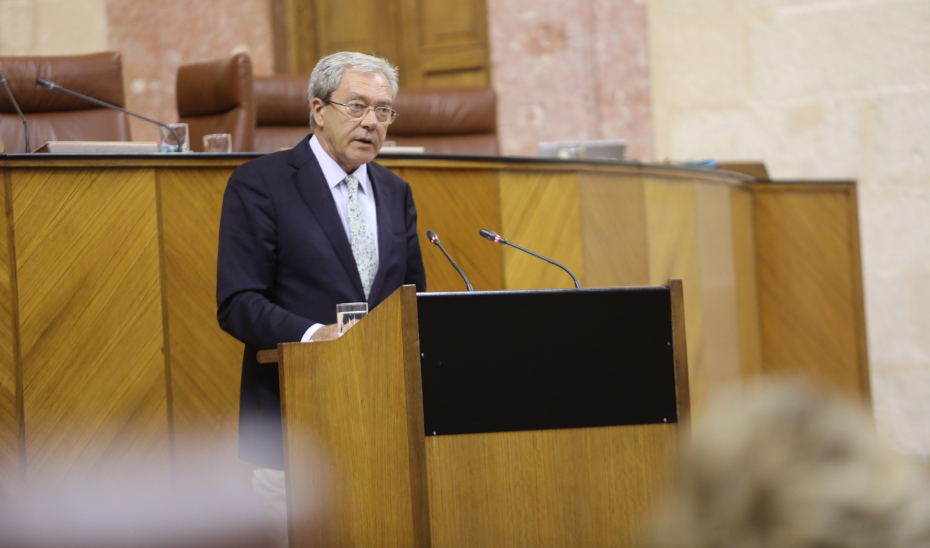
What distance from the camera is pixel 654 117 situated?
5684mm

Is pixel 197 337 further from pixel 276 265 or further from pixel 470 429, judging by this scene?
pixel 470 429

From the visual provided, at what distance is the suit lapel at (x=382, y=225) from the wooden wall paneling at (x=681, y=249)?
1.61m

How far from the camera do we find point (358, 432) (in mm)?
1710

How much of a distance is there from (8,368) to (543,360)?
1591 mm

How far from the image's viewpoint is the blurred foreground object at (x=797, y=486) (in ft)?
1.40

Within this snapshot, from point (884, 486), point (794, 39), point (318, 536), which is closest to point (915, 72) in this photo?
point (794, 39)

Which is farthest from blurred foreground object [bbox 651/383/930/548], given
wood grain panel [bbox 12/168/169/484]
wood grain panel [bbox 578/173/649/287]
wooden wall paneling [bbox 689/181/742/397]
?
wooden wall paneling [bbox 689/181/742/397]

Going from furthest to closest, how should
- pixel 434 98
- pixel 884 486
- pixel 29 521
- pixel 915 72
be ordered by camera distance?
pixel 915 72
pixel 434 98
pixel 29 521
pixel 884 486

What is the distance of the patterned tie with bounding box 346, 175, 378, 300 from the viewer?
2203mm

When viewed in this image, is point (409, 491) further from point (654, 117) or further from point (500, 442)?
point (654, 117)

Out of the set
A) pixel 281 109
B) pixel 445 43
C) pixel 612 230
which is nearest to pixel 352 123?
pixel 612 230

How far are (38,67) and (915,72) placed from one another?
14.4ft

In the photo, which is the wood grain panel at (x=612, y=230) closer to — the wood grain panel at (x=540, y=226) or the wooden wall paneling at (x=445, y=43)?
the wood grain panel at (x=540, y=226)

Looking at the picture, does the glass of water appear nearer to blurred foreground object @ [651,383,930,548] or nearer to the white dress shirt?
the white dress shirt
